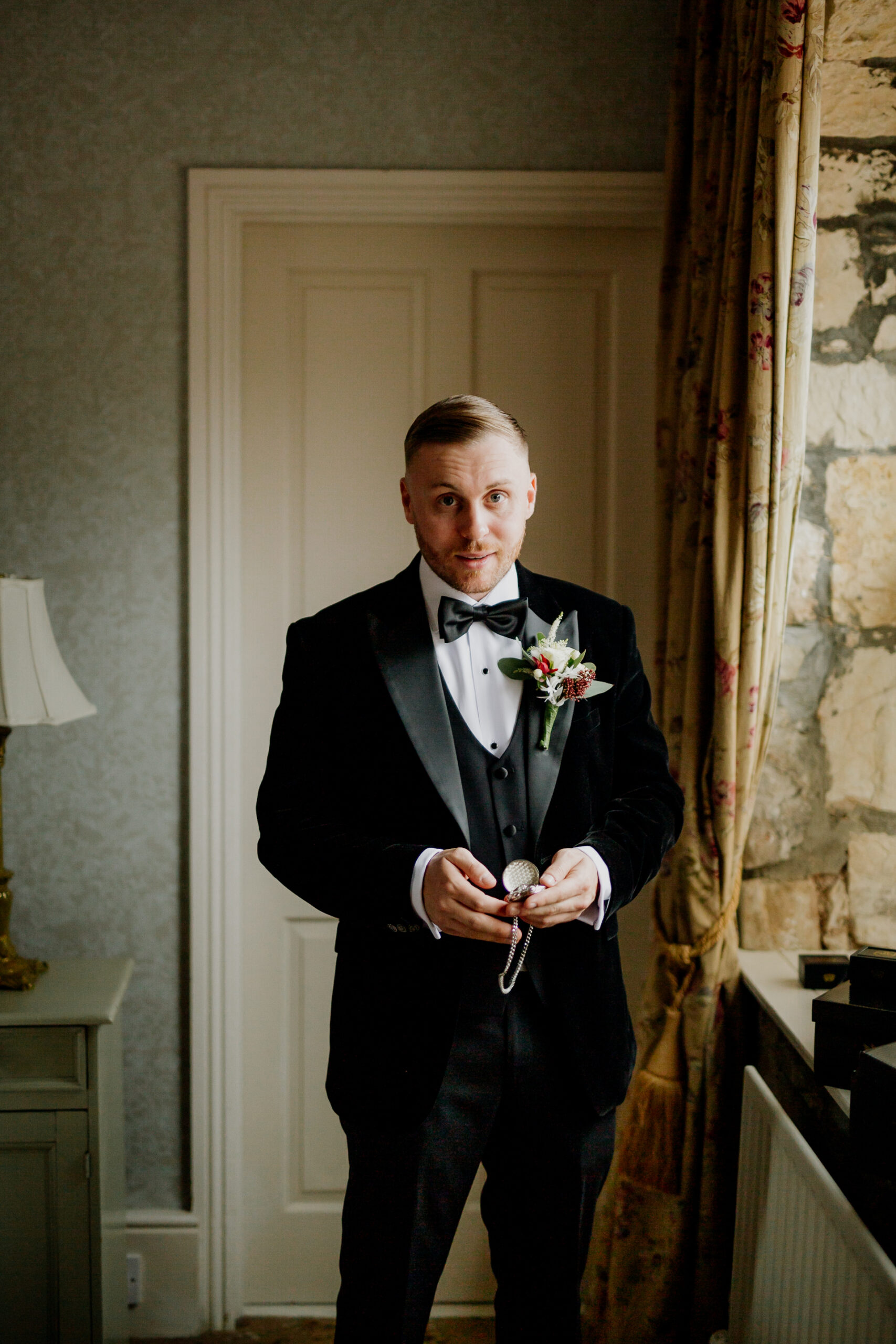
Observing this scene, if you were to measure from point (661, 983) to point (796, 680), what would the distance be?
1.92 feet

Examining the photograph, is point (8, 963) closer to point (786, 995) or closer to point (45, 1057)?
point (45, 1057)

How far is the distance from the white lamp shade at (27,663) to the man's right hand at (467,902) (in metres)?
0.92

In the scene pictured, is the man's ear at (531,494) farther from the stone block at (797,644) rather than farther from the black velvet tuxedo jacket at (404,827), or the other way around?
the stone block at (797,644)

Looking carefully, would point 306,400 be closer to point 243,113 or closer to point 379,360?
point 379,360

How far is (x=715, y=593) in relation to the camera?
1.63m

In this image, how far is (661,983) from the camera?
175cm

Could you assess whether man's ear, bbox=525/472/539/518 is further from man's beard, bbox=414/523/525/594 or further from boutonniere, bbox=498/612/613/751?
boutonniere, bbox=498/612/613/751

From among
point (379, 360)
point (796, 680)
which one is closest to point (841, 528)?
point (796, 680)

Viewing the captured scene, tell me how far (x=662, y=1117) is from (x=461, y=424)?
1.24 m

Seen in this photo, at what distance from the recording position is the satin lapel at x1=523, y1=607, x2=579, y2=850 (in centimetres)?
121

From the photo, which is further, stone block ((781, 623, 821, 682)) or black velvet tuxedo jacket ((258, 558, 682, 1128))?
stone block ((781, 623, 821, 682))

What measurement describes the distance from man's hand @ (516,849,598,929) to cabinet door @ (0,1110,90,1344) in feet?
3.58

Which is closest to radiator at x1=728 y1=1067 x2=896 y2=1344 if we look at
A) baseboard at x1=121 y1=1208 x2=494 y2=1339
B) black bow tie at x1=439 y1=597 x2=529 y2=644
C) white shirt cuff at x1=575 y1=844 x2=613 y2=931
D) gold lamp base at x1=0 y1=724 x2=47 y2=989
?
white shirt cuff at x1=575 y1=844 x2=613 y2=931

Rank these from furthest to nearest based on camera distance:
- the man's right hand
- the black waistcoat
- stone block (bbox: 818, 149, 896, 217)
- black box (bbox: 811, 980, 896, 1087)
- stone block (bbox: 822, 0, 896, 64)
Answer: stone block (bbox: 818, 149, 896, 217) → stone block (bbox: 822, 0, 896, 64) → black box (bbox: 811, 980, 896, 1087) → the black waistcoat → the man's right hand
